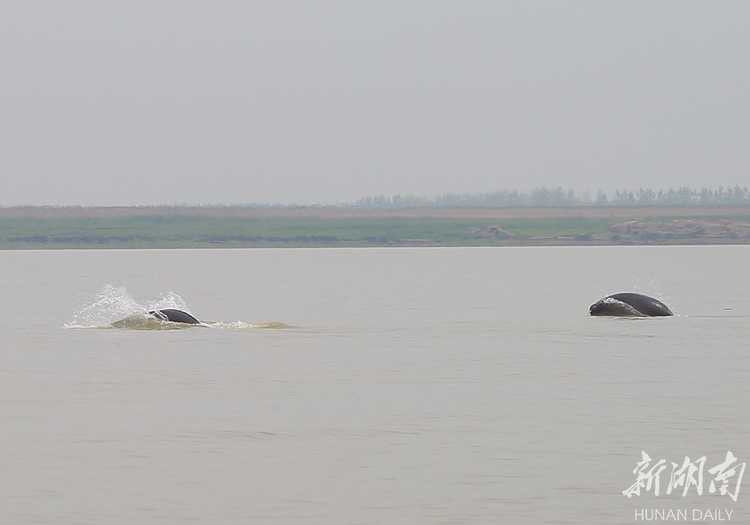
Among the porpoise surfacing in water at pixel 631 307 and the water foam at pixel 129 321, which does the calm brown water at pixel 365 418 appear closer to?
the water foam at pixel 129 321

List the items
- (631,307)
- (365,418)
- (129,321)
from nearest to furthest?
(365,418)
(129,321)
(631,307)

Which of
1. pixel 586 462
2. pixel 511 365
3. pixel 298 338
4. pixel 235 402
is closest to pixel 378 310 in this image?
pixel 298 338

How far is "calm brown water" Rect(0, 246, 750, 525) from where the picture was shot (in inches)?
576

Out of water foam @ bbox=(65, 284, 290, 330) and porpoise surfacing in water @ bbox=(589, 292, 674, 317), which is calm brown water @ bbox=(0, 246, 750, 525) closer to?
water foam @ bbox=(65, 284, 290, 330)

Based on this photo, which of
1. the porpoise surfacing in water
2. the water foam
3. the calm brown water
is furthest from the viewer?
the porpoise surfacing in water

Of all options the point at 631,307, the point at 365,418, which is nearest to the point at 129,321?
the point at 631,307

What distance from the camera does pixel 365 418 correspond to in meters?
20.6

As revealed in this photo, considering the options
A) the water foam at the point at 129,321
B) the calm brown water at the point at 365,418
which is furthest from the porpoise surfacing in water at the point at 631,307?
the water foam at the point at 129,321

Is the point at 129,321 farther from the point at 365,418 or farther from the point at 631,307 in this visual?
the point at 365,418

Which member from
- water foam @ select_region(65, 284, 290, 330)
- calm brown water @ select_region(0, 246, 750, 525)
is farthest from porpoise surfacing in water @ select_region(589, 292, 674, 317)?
water foam @ select_region(65, 284, 290, 330)

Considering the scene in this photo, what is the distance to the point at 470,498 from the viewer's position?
1479 centimetres

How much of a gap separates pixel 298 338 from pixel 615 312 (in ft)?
45.7

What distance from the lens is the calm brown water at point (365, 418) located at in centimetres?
1463

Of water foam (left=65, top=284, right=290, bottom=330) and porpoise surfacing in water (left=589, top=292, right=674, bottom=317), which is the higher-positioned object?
porpoise surfacing in water (left=589, top=292, right=674, bottom=317)
